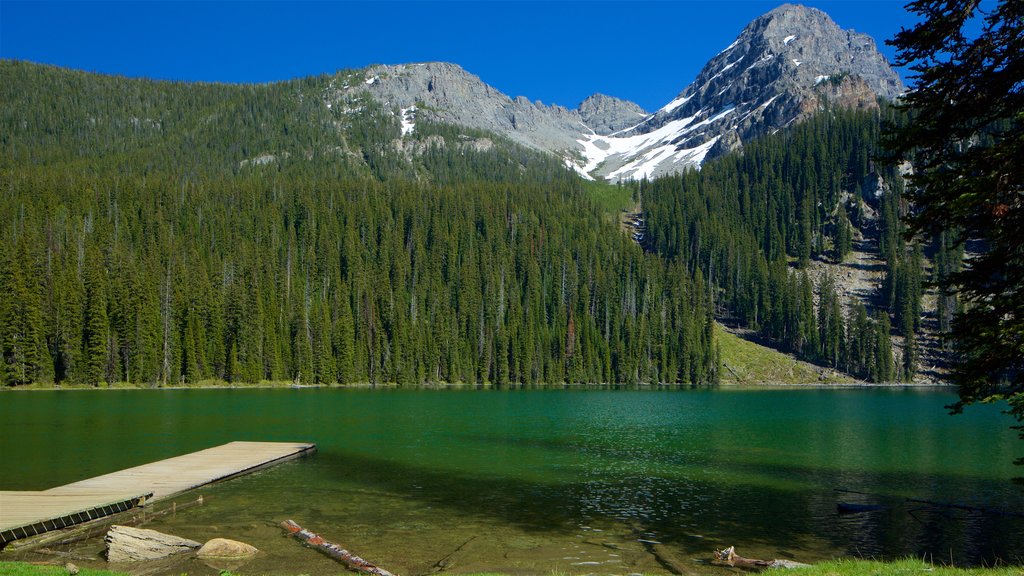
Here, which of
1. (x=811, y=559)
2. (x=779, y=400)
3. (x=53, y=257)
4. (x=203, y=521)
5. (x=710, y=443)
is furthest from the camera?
(x=53, y=257)

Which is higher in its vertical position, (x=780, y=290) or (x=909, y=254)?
(x=909, y=254)

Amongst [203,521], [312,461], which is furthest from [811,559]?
[312,461]

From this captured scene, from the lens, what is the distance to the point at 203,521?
26266mm

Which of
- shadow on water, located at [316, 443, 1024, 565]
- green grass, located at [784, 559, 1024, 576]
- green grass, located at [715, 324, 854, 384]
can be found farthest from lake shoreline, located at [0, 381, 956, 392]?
green grass, located at [784, 559, 1024, 576]

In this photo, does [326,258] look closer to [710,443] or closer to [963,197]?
[710,443]

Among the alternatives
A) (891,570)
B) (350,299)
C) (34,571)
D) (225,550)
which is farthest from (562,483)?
(350,299)

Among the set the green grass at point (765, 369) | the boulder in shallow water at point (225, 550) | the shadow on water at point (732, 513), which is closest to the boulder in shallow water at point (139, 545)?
the boulder in shallow water at point (225, 550)

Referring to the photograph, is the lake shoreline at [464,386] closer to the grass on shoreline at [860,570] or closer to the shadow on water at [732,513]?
the shadow on water at [732,513]

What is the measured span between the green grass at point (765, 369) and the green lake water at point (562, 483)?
84492 mm

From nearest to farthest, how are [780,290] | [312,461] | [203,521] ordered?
[203,521] → [312,461] → [780,290]

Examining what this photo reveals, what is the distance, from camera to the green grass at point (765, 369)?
15688cm

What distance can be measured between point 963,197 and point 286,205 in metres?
191

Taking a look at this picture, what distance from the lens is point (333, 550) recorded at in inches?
862

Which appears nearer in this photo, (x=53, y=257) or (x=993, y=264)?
(x=993, y=264)
